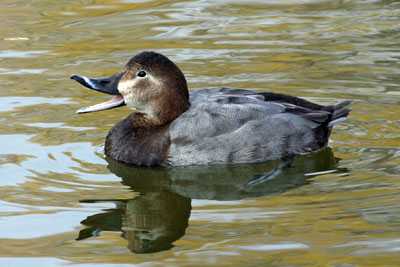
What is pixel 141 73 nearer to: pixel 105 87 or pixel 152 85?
pixel 152 85

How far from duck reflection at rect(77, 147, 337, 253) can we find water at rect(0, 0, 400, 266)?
0.02m

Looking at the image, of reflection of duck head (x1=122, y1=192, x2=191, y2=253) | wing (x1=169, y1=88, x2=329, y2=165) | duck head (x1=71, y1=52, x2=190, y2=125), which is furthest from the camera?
duck head (x1=71, y1=52, x2=190, y2=125)

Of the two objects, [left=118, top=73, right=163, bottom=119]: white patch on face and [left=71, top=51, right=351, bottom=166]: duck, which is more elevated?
[left=118, top=73, right=163, bottom=119]: white patch on face

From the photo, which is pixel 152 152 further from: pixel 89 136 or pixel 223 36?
pixel 223 36

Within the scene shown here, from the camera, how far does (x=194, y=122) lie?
654cm

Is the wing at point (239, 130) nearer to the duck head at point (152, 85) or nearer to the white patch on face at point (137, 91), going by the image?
the duck head at point (152, 85)

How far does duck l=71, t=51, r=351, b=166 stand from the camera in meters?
6.54

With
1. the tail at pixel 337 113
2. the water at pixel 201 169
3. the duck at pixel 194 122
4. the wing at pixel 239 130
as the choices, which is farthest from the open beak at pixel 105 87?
the tail at pixel 337 113

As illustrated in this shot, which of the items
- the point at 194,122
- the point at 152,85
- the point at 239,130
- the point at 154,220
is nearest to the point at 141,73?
the point at 152,85

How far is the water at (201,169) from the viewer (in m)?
4.89

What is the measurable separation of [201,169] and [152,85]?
83 centimetres

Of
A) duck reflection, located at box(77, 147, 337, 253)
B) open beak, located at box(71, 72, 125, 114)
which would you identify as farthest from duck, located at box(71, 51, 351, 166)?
duck reflection, located at box(77, 147, 337, 253)

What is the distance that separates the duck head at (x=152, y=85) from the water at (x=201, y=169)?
55cm

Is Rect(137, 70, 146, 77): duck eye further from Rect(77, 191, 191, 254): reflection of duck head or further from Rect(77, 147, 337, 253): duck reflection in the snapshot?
Rect(77, 191, 191, 254): reflection of duck head
